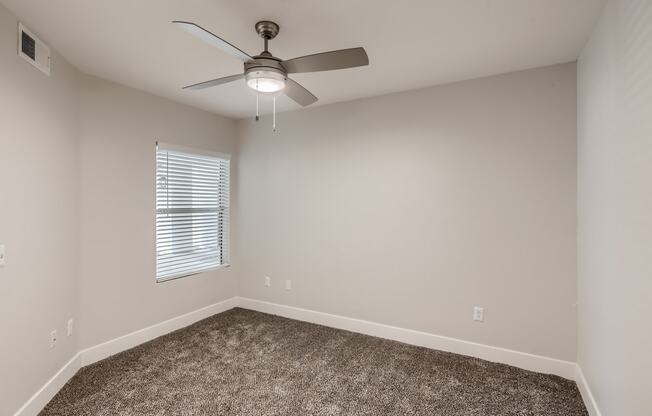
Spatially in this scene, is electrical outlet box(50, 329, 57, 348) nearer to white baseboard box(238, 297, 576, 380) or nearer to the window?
the window

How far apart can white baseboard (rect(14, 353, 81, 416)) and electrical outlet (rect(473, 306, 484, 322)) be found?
3343mm

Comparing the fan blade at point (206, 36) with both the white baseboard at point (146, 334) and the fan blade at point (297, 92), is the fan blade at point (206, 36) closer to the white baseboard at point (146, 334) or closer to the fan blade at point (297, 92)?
the fan blade at point (297, 92)

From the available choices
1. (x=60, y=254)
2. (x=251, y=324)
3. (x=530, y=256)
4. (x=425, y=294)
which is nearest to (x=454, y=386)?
(x=425, y=294)

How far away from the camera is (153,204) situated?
10.9 feet

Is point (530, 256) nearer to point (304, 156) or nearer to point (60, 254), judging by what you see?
point (304, 156)

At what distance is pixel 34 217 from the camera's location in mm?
2146

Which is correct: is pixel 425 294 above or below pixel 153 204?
below

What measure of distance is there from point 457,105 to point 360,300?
2178mm

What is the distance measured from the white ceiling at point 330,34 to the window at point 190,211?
3.29 feet

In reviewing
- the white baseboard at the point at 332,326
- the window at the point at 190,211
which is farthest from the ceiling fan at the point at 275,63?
the white baseboard at the point at 332,326

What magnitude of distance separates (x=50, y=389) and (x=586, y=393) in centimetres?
372

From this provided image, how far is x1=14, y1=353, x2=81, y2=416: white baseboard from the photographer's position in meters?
2.03

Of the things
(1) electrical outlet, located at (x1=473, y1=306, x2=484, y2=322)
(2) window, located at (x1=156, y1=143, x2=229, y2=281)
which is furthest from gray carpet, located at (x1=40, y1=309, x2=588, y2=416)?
(2) window, located at (x1=156, y1=143, x2=229, y2=281)

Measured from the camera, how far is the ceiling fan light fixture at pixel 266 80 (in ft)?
5.96
